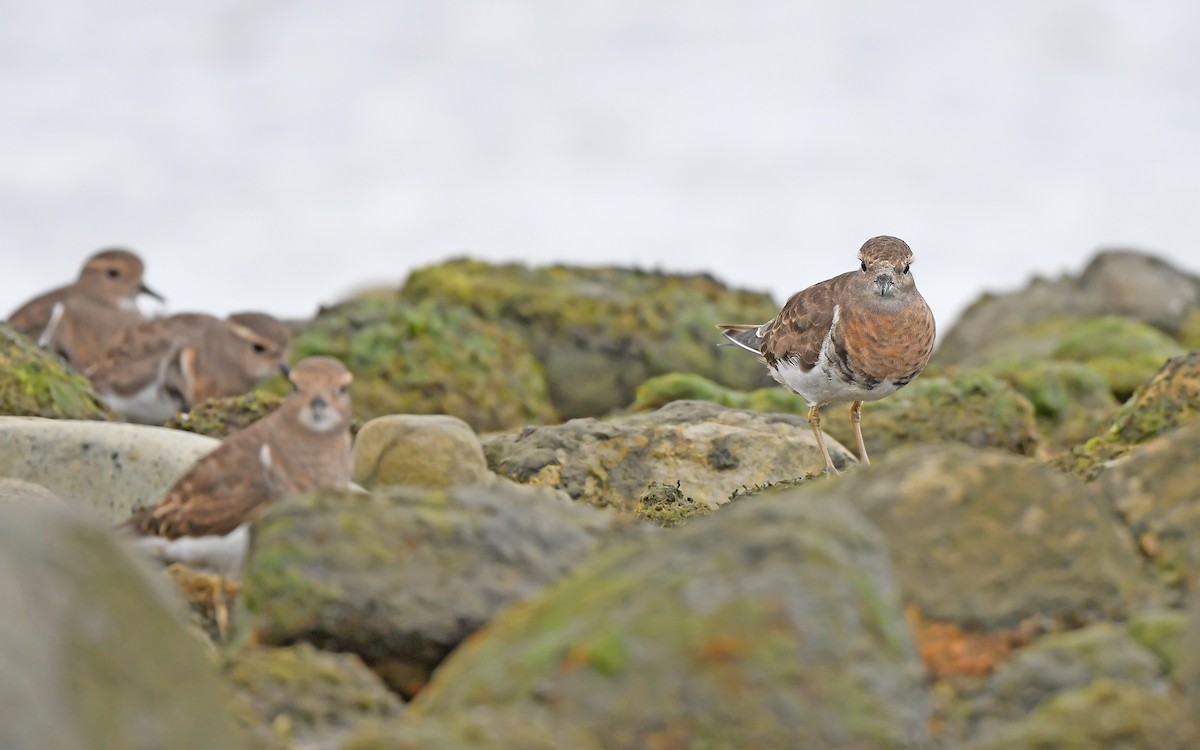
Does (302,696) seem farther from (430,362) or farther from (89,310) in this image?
(89,310)

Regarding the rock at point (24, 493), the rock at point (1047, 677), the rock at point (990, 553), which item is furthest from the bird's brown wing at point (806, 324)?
the rock at point (1047, 677)

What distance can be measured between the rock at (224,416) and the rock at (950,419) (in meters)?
5.23

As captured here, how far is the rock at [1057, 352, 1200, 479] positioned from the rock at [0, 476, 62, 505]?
6.90 metres

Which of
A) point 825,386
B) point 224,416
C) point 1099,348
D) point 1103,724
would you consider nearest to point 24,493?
point 224,416

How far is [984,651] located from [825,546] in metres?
0.95

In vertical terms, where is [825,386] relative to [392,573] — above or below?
above

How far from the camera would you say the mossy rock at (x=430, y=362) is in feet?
55.1

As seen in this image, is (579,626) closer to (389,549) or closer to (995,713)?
(389,549)

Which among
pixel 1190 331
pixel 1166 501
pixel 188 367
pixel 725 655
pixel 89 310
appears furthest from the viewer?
pixel 1190 331

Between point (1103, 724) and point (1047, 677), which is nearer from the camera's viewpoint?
point (1103, 724)

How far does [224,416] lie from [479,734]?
329 inches

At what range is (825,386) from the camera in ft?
36.9

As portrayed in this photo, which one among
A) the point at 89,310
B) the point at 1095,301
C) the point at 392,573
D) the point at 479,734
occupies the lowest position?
the point at 479,734

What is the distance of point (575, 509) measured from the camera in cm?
674
